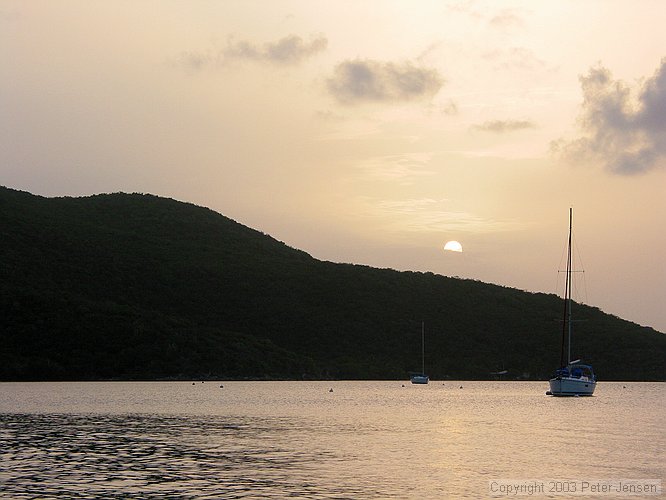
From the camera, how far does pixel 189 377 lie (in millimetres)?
163250

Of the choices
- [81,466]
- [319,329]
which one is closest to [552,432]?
[81,466]

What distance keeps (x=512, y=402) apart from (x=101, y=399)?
150 feet

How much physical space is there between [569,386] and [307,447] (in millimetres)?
69042

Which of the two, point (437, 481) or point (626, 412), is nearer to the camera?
point (437, 481)

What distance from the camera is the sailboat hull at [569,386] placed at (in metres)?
119

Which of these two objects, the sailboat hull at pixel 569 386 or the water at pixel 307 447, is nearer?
the water at pixel 307 447

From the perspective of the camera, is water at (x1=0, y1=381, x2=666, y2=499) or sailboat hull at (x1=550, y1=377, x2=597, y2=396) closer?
water at (x1=0, y1=381, x2=666, y2=499)

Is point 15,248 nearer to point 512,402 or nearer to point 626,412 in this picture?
point 512,402

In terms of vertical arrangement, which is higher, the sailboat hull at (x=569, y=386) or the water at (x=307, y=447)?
the sailboat hull at (x=569, y=386)

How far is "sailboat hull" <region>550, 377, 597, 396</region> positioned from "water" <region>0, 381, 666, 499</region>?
9131 millimetres

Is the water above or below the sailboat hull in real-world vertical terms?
below

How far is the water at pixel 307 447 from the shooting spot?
41.8 meters

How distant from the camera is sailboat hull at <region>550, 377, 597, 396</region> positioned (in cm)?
11881

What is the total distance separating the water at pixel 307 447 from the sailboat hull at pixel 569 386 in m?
9.13
